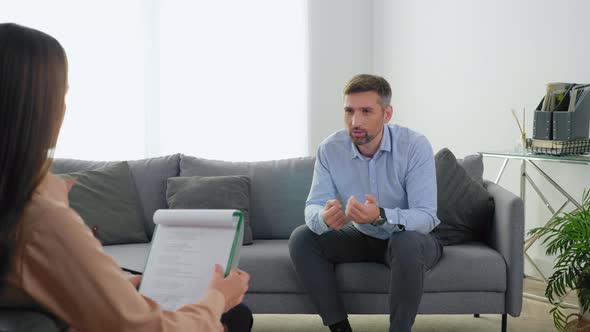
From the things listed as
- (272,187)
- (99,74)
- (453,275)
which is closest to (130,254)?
(272,187)

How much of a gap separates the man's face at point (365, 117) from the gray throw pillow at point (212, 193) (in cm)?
68

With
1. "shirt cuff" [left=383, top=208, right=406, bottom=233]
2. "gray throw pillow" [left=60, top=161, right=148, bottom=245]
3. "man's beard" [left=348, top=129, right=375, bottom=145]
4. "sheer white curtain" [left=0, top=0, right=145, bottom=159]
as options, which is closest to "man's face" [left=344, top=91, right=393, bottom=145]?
"man's beard" [left=348, top=129, right=375, bottom=145]

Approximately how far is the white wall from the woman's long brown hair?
3.73m

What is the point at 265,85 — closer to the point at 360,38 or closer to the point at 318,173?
the point at 360,38

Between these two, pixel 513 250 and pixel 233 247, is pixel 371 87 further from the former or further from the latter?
pixel 233 247

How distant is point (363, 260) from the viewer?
324cm

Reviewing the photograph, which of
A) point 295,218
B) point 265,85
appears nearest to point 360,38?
point 265,85

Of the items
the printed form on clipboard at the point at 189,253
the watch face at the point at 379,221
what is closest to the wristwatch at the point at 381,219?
the watch face at the point at 379,221

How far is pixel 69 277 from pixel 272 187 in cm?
274

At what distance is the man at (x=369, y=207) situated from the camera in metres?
3.00

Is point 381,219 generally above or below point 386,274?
above

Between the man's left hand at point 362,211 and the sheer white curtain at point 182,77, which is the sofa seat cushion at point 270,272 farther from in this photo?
the sheer white curtain at point 182,77

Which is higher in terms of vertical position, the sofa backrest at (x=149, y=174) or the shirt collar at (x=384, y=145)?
the shirt collar at (x=384, y=145)

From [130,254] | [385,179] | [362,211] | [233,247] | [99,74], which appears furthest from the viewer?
[99,74]
